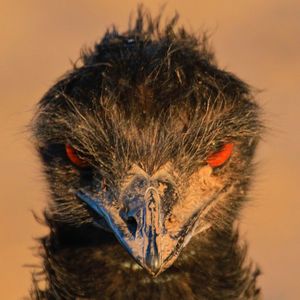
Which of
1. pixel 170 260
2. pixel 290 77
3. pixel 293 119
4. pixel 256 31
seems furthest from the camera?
pixel 256 31

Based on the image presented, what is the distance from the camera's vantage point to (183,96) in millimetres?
6387

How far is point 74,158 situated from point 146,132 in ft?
1.17

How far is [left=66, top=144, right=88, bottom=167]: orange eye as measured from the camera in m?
6.48

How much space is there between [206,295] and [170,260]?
800mm

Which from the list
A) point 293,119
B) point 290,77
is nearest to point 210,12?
point 290,77

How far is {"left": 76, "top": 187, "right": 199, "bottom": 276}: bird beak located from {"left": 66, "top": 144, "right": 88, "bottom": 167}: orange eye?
337mm

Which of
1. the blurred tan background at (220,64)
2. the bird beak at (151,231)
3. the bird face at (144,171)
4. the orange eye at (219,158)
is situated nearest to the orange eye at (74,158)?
the bird face at (144,171)

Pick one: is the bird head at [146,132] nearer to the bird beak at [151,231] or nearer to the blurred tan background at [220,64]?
the bird beak at [151,231]

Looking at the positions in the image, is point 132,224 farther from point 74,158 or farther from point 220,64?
point 220,64

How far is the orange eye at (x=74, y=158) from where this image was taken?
21.3 feet

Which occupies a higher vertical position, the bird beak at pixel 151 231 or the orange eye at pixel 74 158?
the orange eye at pixel 74 158

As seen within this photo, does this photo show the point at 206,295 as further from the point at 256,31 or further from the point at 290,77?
the point at 256,31

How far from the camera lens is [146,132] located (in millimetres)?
6359

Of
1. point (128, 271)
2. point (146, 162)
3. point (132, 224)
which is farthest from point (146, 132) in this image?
point (128, 271)
